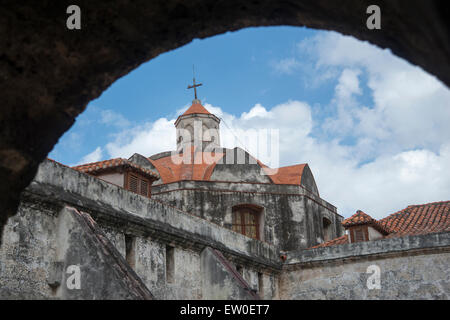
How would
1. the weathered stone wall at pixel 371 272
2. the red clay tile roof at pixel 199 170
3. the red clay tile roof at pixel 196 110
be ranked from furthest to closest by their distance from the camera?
the red clay tile roof at pixel 196 110, the red clay tile roof at pixel 199 170, the weathered stone wall at pixel 371 272

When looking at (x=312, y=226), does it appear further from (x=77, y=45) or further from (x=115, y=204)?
(x=77, y=45)

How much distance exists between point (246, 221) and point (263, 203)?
897 mm

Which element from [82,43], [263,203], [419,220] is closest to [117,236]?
[82,43]

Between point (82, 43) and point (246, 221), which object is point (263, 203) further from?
point (82, 43)

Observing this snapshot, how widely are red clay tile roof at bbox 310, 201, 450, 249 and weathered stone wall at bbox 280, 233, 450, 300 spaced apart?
1.13 meters

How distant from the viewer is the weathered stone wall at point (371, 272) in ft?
47.2

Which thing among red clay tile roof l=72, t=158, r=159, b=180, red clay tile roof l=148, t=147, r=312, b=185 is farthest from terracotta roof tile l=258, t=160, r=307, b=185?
red clay tile roof l=72, t=158, r=159, b=180

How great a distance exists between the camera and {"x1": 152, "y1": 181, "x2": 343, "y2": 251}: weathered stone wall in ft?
62.6

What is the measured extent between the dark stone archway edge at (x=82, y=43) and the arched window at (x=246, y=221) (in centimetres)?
1604

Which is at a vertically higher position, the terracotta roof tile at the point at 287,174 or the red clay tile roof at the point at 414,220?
the terracotta roof tile at the point at 287,174

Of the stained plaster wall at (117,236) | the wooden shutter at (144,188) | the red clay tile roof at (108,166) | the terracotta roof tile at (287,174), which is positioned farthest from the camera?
the terracotta roof tile at (287,174)

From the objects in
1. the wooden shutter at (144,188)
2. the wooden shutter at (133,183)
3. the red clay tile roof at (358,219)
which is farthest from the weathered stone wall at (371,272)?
the wooden shutter at (133,183)

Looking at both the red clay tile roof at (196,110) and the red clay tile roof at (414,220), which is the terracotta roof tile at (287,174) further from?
the red clay tile roof at (196,110)
